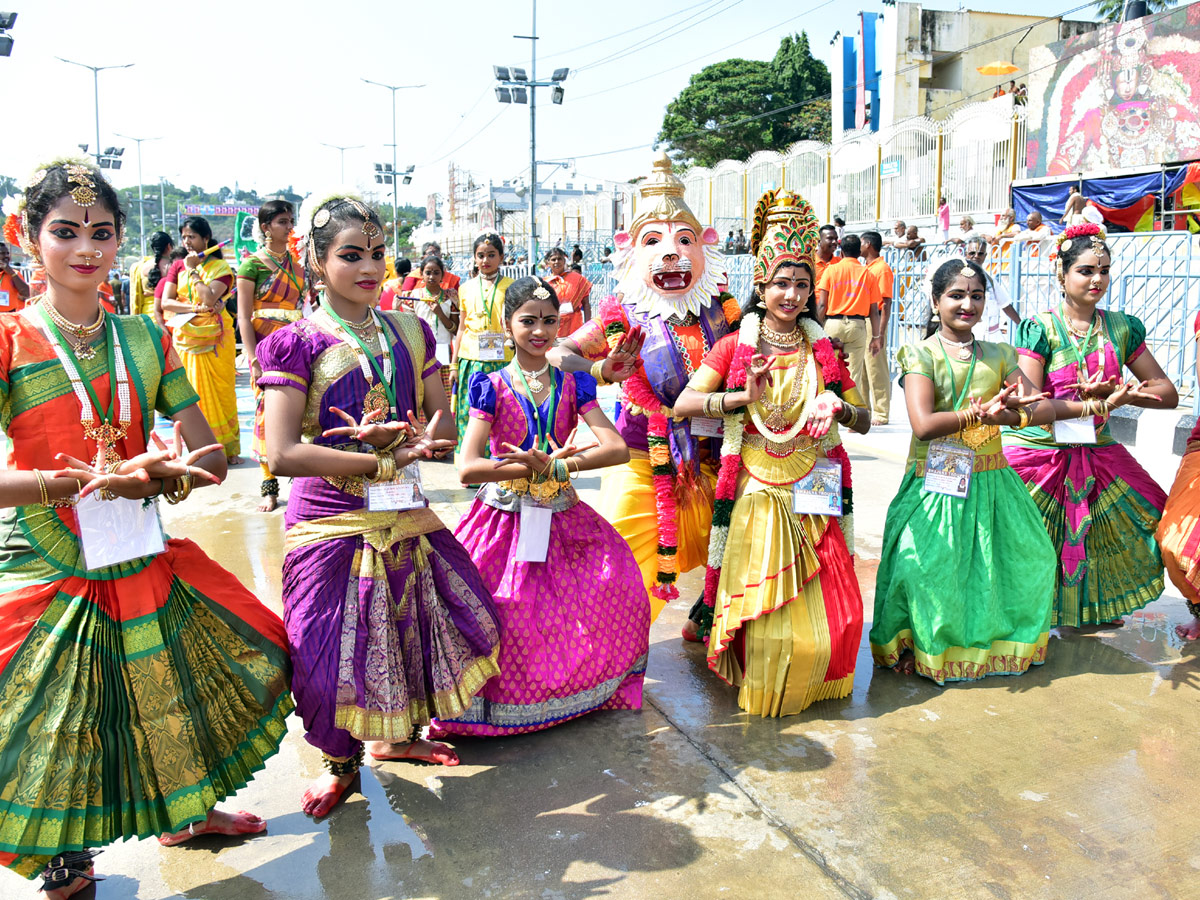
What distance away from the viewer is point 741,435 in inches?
153

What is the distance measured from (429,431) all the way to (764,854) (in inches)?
63.3

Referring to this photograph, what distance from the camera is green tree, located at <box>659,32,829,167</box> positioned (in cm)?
4762

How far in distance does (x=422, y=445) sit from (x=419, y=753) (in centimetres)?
117

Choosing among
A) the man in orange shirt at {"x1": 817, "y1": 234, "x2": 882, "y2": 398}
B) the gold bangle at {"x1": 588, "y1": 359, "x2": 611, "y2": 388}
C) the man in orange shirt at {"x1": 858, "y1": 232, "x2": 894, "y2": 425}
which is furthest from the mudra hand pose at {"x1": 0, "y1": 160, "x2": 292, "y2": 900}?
the man in orange shirt at {"x1": 858, "y1": 232, "x2": 894, "y2": 425}

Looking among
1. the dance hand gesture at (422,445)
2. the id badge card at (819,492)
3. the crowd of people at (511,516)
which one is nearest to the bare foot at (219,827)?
the crowd of people at (511,516)

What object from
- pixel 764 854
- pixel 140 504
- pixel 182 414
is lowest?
pixel 764 854

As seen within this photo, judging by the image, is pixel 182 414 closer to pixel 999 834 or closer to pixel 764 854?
pixel 764 854

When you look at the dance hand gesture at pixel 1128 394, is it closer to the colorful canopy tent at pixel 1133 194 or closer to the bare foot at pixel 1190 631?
the bare foot at pixel 1190 631

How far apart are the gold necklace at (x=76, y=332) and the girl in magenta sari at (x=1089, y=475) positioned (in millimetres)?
3727

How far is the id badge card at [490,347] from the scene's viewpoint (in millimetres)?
7289

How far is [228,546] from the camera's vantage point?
611 centimetres

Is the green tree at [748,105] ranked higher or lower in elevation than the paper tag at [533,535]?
higher

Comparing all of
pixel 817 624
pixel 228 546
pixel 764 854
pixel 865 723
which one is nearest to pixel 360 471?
pixel 764 854

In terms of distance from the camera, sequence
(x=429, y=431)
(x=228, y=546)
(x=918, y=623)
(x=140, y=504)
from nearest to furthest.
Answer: (x=140, y=504) → (x=429, y=431) → (x=918, y=623) → (x=228, y=546)
